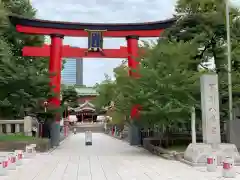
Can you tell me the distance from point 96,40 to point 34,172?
58.5ft

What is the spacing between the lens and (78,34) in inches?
1194

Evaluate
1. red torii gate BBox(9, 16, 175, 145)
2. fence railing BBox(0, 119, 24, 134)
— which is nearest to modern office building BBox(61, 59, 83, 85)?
red torii gate BBox(9, 16, 175, 145)

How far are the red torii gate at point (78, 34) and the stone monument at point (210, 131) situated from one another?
1276 centimetres

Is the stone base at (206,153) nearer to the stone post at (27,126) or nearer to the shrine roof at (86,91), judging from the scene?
the stone post at (27,126)

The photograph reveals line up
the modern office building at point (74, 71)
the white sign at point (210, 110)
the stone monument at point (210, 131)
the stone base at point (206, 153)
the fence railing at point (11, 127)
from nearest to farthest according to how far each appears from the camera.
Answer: the stone base at point (206, 153)
the stone monument at point (210, 131)
the white sign at point (210, 110)
the fence railing at point (11, 127)
the modern office building at point (74, 71)

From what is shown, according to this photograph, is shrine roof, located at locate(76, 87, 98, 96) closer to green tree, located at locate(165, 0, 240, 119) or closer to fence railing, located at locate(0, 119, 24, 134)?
fence railing, located at locate(0, 119, 24, 134)

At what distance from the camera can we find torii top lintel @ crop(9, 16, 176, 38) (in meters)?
28.8

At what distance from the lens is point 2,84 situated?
24891mm

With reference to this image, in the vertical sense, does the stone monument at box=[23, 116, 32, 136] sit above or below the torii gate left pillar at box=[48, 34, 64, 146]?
below

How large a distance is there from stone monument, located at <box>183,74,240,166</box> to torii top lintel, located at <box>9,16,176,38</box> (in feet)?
42.4

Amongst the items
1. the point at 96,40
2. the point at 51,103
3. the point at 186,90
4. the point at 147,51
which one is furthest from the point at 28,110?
the point at 186,90

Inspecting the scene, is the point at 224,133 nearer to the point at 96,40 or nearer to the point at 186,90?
the point at 186,90

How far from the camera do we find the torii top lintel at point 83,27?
28.8 meters

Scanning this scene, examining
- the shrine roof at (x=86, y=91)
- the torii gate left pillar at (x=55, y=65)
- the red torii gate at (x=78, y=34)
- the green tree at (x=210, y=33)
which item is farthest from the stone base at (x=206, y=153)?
the shrine roof at (x=86, y=91)
